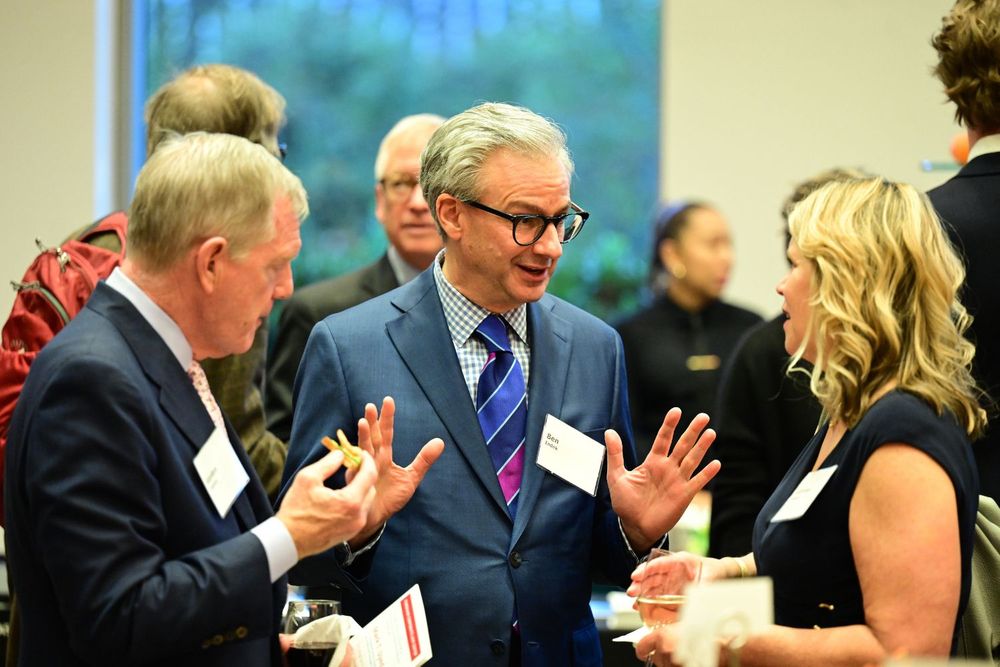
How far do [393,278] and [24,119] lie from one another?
8.42ft

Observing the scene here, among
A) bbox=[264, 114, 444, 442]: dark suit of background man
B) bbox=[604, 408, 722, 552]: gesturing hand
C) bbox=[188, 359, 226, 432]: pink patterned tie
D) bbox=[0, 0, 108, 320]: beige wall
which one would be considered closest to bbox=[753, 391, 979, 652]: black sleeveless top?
bbox=[604, 408, 722, 552]: gesturing hand

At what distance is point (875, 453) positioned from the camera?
6.88 ft

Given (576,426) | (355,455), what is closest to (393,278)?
(576,426)

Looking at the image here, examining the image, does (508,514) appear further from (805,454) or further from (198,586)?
(198,586)

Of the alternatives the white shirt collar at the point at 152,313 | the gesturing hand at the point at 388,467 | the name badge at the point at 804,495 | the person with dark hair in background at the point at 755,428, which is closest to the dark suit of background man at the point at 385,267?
the person with dark hair in background at the point at 755,428

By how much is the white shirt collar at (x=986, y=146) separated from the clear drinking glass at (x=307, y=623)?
175 centimetres

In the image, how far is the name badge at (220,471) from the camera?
2010 millimetres

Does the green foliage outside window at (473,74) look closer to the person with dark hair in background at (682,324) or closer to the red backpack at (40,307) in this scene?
the person with dark hair in background at (682,324)

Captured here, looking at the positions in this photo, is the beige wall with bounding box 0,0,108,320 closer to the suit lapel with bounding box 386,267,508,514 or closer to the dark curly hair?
the suit lapel with bounding box 386,267,508,514

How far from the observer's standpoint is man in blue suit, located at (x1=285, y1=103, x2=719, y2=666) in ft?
8.56

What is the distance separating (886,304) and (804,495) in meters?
0.36

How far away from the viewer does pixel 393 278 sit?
4168 mm

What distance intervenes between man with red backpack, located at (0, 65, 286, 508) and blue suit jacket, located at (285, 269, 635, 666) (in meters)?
0.43

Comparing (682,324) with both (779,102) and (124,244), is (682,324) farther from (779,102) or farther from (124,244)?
(124,244)
